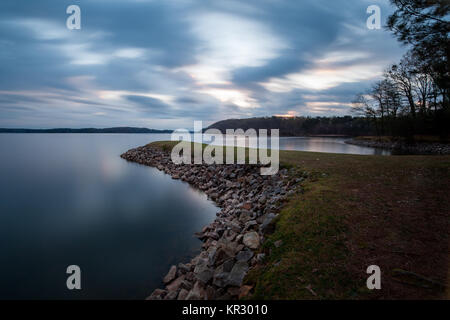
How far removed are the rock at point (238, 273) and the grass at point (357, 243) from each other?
161mm

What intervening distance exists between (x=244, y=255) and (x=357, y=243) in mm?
2313

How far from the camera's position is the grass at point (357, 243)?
10.1ft

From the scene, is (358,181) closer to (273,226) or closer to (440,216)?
(440,216)

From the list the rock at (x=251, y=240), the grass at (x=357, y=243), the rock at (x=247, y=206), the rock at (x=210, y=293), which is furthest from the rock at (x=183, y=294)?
the rock at (x=247, y=206)

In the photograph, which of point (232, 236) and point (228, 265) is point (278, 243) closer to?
point (228, 265)

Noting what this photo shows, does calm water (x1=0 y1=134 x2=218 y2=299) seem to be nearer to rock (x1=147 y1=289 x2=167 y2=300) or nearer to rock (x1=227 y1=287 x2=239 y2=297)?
rock (x1=147 y1=289 x2=167 y2=300)

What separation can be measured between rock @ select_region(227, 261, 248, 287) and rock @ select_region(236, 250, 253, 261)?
155mm

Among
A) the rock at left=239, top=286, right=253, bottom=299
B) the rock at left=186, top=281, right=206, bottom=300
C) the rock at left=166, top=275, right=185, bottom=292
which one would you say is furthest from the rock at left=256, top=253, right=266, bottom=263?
the rock at left=166, top=275, right=185, bottom=292

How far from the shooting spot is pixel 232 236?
585 cm

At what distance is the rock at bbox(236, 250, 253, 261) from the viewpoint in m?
4.45

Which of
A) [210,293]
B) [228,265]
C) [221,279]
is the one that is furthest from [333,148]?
[210,293]

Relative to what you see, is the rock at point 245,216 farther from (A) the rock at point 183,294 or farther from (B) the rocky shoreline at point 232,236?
(A) the rock at point 183,294
